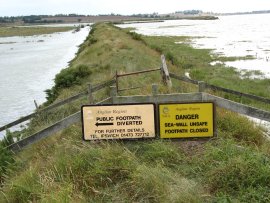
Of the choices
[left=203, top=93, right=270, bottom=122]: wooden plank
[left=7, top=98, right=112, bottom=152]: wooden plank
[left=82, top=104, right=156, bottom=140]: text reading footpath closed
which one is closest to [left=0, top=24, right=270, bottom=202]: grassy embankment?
[left=82, top=104, right=156, bottom=140]: text reading footpath closed

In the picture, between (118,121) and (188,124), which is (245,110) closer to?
(188,124)

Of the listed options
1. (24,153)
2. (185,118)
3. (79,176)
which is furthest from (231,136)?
(24,153)

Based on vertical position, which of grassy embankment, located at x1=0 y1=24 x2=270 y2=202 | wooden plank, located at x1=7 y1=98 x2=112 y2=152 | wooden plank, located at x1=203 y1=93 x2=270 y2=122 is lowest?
grassy embankment, located at x1=0 y1=24 x2=270 y2=202

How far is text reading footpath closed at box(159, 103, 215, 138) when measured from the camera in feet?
24.0

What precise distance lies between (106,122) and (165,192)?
2.28 m

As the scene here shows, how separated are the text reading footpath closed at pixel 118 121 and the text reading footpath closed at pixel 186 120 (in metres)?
0.22

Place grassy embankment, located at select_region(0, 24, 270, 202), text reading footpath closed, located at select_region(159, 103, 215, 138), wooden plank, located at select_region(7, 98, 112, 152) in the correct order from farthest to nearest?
wooden plank, located at select_region(7, 98, 112, 152)
text reading footpath closed, located at select_region(159, 103, 215, 138)
grassy embankment, located at select_region(0, 24, 270, 202)

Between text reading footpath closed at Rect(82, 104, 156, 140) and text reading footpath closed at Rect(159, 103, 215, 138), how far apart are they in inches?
8.6

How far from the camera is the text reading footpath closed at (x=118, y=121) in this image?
7.43m

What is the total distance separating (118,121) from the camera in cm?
752

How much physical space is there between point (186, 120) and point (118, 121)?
123 cm

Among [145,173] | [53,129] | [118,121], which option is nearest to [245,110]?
[118,121]

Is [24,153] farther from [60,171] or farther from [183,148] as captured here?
[183,148]

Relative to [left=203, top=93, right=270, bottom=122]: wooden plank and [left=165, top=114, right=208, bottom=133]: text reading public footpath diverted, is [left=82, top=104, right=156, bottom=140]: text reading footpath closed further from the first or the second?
[left=203, top=93, right=270, bottom=122]: wooden plank
